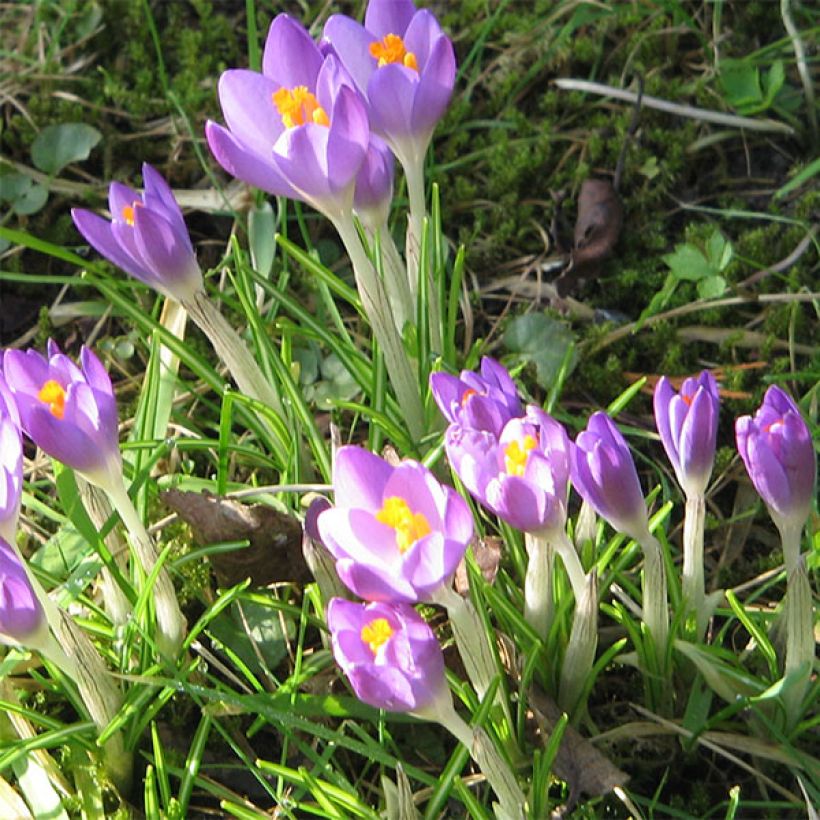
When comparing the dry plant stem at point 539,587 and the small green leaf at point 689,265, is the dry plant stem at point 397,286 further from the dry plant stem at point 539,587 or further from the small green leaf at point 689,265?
the small green leaf at point 689,265

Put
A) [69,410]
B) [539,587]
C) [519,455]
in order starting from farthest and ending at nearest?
[539,587] < [69,410] < [519,455]

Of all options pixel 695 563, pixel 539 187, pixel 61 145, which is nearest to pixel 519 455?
pixel 695 563

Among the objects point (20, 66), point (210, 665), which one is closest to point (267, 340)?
point (210, 665)

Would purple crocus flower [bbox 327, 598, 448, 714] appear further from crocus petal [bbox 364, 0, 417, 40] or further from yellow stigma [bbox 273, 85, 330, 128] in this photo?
crocus petal [bbox 364, 0, 417, 40]

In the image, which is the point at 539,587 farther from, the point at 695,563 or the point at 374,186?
the point at 374,186

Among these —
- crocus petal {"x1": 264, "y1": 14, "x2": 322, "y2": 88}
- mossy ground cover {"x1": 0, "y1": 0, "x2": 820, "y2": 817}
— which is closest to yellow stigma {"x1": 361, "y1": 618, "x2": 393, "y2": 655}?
mossy ground cover {"x1": 0, "y1": 0, "x2": 820, "y2": 817}

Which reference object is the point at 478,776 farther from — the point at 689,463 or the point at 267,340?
the point at 267,340
